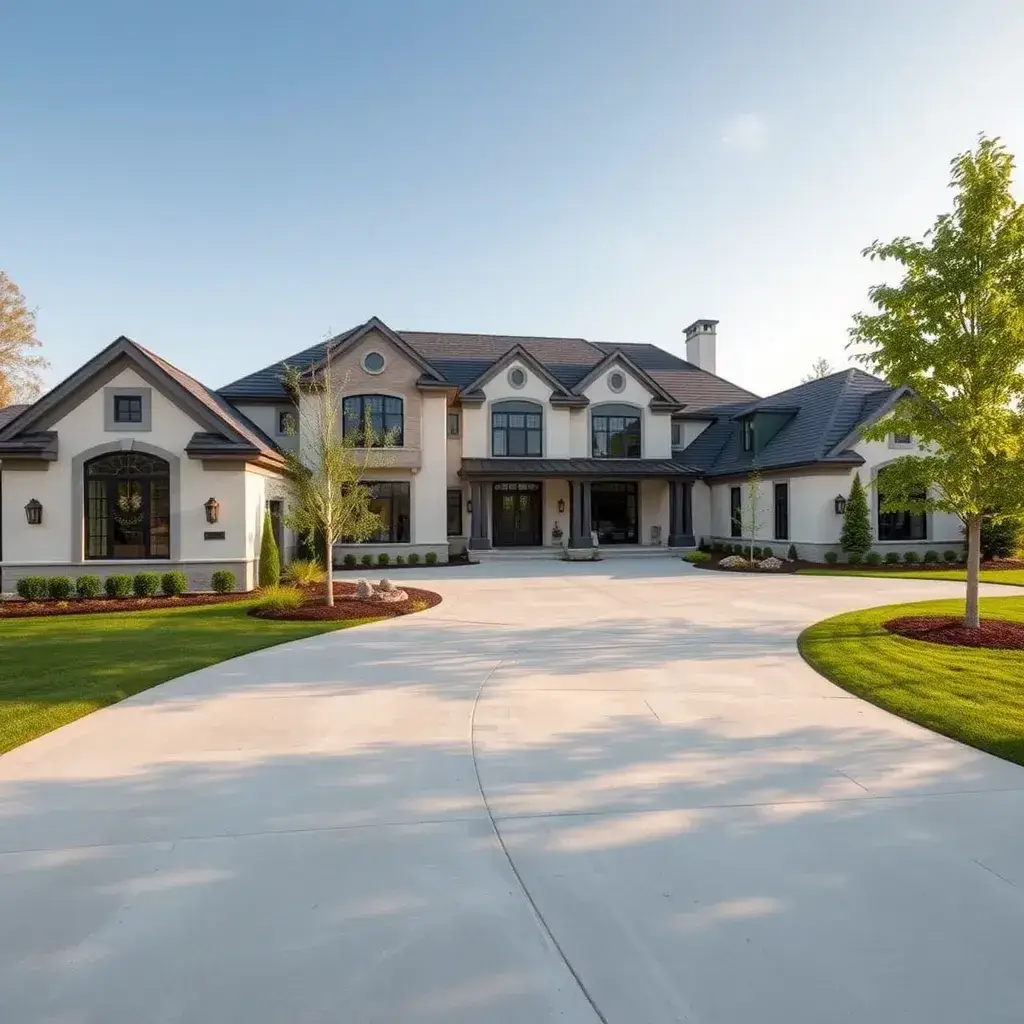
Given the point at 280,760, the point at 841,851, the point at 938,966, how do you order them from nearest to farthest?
1. the point at 938,966
2. the point at 841,851
3. the point at 280,760

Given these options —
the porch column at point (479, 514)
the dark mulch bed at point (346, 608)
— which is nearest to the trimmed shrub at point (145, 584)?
the dark mulch bed at point (346, 608)

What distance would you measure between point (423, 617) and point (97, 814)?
7817 millimetres

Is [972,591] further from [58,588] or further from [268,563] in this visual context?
[58,588]

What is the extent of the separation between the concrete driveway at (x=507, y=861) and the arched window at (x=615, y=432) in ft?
70.4

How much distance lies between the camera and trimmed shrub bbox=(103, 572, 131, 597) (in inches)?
588

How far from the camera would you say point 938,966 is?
9.32 feet

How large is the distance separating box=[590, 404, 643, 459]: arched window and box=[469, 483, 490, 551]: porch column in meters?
→ 5.59

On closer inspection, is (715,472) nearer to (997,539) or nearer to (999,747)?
(997,539)

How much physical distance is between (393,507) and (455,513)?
342cm

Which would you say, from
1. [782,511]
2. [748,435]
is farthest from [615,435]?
[782,511]

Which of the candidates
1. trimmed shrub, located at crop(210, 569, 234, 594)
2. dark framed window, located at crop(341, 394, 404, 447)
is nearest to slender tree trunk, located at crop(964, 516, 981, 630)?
trimmed shrub, located at crop(210, 569, 234, 594)

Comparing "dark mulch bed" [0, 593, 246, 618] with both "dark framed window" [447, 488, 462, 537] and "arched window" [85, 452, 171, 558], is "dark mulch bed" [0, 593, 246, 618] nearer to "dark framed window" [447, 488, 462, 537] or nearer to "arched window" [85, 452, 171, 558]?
"arched window" [85, 452, 171, 558]

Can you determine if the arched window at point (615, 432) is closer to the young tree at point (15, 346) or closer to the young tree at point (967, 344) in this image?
the young tree at point (967, 344)

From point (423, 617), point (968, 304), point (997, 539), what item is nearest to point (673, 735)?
point (423, 617)
